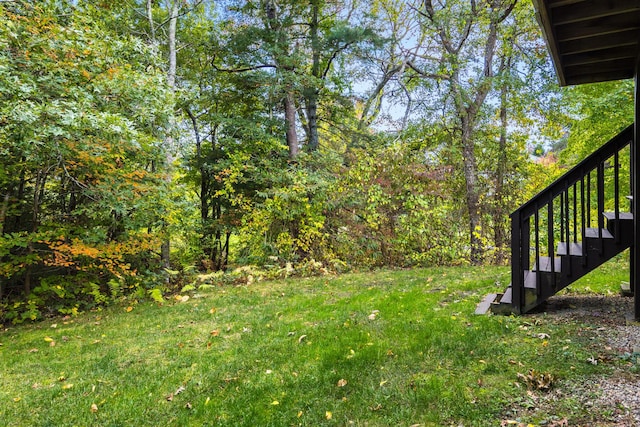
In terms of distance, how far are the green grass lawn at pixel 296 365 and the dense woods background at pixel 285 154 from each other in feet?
5.90

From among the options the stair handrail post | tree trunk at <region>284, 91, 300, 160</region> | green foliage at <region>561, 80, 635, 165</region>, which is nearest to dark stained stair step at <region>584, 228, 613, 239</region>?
the stair handrail post

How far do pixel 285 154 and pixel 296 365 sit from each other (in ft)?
21.3

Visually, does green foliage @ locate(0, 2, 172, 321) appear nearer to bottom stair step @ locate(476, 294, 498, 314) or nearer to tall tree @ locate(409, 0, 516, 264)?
bottom stair step @ locate(476, 294, 498, 314)

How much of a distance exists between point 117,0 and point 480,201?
30.4ft

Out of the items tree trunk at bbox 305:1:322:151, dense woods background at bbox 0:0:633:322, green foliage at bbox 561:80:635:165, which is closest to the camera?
Answer: dense woods background at bbox 0:0:633:322

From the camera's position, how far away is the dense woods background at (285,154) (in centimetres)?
549

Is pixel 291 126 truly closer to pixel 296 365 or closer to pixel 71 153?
Result: pixel 71 153

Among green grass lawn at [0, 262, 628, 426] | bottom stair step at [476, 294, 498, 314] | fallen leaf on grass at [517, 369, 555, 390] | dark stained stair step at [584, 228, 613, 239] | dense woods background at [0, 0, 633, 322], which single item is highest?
dense woods background at [0, 0, 633, 322]

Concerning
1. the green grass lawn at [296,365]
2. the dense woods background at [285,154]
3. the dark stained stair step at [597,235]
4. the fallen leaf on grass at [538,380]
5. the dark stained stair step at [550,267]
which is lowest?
the green grass lawn at [296,365]

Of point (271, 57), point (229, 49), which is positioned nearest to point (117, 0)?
point (229, 49)

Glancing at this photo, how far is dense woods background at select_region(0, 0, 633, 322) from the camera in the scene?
5488 millimetres

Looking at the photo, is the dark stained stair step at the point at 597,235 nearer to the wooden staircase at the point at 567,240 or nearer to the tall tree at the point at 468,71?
the wooden staircase at the point at 567,240

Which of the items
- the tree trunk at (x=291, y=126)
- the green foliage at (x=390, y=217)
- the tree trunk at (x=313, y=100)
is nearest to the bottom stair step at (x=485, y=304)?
the green foliage at (x=390, y=217)

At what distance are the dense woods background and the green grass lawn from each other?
180 centimetres
